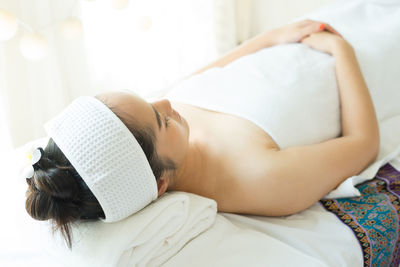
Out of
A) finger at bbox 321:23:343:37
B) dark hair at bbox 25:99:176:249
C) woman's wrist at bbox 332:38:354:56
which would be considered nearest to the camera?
dark hair at bbox 25:99:176:249

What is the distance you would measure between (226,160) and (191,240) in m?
0.25

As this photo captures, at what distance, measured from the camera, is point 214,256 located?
0.95m

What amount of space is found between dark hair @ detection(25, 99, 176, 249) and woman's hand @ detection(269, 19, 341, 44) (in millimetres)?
881

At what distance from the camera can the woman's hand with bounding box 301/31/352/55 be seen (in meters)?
1.42

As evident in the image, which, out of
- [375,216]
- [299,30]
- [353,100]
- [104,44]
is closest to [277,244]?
[375,216]

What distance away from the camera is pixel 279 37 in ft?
5.37

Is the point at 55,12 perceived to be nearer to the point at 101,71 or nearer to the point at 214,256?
the point at 101,71

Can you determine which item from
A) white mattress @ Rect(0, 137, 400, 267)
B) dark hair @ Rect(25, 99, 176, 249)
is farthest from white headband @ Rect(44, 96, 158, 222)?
white mattress @ Rect(0, 137, 400, 267)

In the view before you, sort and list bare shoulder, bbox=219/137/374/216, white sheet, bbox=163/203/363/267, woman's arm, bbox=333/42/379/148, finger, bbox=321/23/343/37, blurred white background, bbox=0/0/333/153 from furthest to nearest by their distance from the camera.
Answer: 1. blurred white background, bbox=0/0/333/153
2. finger, bbox=321/23/343/37
3. woman's arm, bbox=333/42/379/148
4. bare shoulder, bbox=219/137/374/216
5. white sheet, bbox=163/203/363/267

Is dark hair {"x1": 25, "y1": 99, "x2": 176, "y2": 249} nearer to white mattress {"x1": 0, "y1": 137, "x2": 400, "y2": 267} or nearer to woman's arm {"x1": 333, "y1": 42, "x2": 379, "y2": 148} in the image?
white mattress {"x1": 0, "y1": 137, "x2": 400, "y2": 267}

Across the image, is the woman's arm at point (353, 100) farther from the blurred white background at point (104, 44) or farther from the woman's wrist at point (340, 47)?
the blurred white background at point (104, 44)

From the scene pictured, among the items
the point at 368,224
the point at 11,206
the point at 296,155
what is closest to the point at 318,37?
the point at 296,155

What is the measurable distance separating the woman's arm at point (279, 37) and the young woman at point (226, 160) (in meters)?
0.24

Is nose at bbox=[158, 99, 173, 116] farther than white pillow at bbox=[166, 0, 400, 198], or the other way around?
white pillow at bbox=[166, 0, 400, 198]
